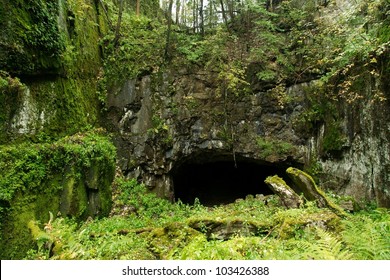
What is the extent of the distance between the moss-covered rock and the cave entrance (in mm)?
6632

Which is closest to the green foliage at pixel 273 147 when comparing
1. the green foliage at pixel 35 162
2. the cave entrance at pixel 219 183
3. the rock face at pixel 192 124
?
the rock face at pixel 192 124

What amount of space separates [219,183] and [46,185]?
11461 millimetres

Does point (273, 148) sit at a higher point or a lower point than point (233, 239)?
higher

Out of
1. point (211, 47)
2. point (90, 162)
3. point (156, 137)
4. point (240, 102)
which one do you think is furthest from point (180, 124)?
point (90, 162)

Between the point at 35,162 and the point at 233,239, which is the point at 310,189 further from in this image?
the point at 35,162

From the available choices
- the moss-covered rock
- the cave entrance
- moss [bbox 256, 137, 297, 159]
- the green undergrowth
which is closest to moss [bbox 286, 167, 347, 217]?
the green undergrowth

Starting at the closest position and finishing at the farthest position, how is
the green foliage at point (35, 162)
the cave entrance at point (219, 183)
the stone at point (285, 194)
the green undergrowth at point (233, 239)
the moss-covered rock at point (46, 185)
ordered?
the green undergrowth at point (233, 239) → the moss-covered rock at point (46, 185) → the green foliage at point (35, 162) → the stone at point (285, 194) → the cave entrance at point (219, 183)

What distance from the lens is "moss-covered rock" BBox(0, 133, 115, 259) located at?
5207 mm

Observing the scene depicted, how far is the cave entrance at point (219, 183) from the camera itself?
14.8 metres

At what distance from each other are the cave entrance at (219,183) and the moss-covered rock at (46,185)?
663 centimetres

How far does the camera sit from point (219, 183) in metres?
16.4

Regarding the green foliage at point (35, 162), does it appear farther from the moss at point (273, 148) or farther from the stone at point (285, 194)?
the moss at point (273, 148)

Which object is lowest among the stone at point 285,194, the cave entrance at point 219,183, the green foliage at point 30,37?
the cave entrance at point 219,183

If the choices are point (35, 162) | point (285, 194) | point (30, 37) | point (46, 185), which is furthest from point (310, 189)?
point (30, 37)
